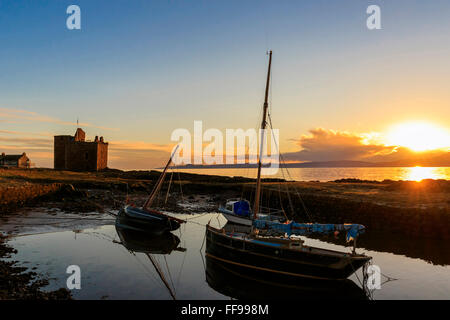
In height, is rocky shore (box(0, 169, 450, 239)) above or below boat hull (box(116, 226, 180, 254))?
above

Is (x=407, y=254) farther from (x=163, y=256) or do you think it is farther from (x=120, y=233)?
(x=120, y=233)

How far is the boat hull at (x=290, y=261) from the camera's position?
16672mm

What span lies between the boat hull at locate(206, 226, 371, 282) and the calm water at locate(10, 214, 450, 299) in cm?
92

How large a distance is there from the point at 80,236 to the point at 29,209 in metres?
14.8

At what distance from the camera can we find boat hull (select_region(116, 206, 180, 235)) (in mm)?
27098

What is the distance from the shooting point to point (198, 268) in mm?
19703

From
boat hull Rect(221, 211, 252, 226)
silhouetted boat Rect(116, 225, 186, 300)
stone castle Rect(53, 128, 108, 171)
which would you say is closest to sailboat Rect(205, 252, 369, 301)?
silhouetted boat Rect(116, 225, 186, 300)

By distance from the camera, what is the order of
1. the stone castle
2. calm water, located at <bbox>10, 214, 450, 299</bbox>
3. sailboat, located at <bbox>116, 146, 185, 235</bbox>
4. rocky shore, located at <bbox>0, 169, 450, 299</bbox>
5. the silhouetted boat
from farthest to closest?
1. the stone castle
2. sailboat, located at <bbox>116, 146, 185, 235</bbox>
3. the silhouetted boat
4. rocky shore, located at <bbox>0, 169, 450, 299</bbox>
5. calm water, located at <bbox>10, 214, 450, 299</bbox>

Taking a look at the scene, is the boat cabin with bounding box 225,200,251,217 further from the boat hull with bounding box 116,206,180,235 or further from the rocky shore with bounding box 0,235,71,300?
the rocky shore with bounding box 0,235,71,300

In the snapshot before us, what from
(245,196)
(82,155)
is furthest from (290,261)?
(82,155)

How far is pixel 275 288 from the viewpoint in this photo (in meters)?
17.0

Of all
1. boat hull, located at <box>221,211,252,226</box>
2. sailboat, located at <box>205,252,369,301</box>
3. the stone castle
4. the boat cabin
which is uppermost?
the stone castle

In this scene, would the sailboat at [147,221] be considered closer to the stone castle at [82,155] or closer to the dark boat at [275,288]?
the dark boat at [275,288]

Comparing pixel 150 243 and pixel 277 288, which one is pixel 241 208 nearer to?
pixel 150 243
